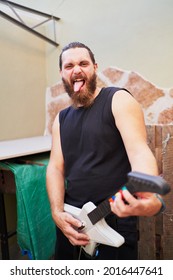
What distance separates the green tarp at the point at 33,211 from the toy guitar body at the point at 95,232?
57cm

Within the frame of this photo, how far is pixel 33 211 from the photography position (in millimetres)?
1535

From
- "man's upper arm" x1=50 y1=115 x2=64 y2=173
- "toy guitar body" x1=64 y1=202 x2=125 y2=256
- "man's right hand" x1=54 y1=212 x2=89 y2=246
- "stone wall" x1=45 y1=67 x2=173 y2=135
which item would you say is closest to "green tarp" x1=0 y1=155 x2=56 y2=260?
"man's upper arm" x1=50 y1=115 x2=64 y2=173

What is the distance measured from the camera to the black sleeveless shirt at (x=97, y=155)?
3.30 ft

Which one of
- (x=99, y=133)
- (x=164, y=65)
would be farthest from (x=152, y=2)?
(x=99, y=133)

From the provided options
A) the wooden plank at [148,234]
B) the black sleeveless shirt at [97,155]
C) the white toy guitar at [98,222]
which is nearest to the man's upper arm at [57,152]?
the black sleeveless shirt at [97,155]

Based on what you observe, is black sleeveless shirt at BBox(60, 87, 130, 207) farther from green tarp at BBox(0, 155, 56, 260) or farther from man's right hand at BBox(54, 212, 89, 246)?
green tarp at BBox(0, 155, 56, 260)

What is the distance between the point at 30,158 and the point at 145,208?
4.17 feet

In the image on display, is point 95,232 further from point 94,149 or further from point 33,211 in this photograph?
point 33,211

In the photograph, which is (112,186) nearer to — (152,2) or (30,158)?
(30,158)

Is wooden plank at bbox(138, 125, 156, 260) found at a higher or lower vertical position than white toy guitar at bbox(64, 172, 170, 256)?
lower

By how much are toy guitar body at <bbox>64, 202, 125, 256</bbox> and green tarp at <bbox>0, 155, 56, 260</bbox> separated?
0.57 meters

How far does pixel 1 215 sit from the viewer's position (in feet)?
5.49

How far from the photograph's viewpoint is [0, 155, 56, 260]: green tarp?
1.50 meters

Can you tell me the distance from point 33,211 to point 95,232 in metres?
0.75
